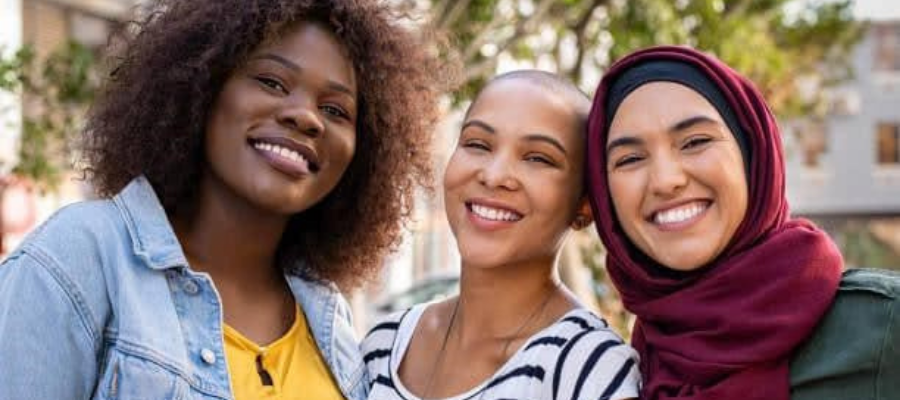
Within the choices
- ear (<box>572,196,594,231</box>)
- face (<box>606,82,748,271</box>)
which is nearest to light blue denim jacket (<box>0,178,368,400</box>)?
ear (<box>572,196,594,231</box>)

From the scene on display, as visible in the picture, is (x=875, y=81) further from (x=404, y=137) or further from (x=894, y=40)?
(x=404, y=137)

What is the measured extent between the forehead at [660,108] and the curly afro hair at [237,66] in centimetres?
78

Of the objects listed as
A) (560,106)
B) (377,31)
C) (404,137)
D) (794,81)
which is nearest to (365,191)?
(404,137)

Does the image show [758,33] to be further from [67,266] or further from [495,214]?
[67,266]

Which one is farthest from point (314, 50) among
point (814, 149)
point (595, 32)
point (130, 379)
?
point (814, 149)

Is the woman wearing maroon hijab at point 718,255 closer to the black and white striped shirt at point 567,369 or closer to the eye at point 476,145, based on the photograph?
the black and white striped shirt at point 567,369

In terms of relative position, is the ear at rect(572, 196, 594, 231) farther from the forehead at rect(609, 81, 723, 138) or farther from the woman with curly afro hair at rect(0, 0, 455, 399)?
the woman with curly afro hair at rect(0, 0, 455, 399)

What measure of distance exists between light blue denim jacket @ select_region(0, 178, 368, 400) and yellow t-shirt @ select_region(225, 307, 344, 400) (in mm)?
73

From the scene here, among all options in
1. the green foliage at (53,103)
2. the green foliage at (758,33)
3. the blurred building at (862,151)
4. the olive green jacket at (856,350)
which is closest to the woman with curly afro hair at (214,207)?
the olive green jacket at (856,350)

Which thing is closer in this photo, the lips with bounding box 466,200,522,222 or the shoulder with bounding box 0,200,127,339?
the shoulder with bounding box 0,200,127,339

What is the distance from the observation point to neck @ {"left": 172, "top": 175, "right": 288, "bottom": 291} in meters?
3.02

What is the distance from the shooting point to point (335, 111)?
3045mm

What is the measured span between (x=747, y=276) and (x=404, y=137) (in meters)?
1.23

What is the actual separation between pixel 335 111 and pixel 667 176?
92 centimetres
